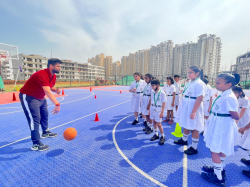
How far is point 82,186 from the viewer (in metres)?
2.28

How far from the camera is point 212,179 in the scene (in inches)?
92.3

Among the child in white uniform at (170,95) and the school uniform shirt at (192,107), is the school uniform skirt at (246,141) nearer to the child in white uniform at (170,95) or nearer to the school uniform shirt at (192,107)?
the school uniform shirt at (192,107)

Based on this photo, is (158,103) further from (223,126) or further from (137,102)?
(223,126)

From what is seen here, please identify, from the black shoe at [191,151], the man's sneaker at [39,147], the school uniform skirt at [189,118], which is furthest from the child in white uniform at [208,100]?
the man's sneaker at [39,147]

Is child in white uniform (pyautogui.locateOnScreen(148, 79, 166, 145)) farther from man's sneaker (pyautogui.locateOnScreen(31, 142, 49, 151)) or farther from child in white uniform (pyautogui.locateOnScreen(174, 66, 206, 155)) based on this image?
man's sneaker (pyautogui.locateOnScreen(31, 142, 49, 151))

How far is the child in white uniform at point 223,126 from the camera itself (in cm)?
215

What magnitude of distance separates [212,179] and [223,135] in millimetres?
912

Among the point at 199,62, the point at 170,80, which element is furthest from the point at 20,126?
the point at 199,62

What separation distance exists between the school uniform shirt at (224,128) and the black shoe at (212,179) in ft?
1.83

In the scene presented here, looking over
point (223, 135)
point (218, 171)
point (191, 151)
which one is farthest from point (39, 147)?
point (223, 135)

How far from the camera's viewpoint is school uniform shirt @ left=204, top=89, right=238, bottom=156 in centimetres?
215

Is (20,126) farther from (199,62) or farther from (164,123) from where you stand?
(199,62)

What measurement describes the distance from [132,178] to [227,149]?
6.14 ft

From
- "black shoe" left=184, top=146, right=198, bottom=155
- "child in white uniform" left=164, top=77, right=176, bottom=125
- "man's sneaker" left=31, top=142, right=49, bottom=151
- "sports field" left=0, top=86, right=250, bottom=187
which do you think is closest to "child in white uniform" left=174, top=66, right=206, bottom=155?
"black shoe" left=184, top=146, right=198, bottom=155
